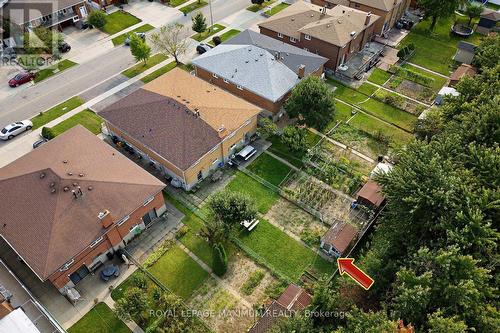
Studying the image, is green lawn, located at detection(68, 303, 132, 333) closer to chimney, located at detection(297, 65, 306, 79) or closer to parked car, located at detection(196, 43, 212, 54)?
chimney, located at detection(297, 65, 306, 79)

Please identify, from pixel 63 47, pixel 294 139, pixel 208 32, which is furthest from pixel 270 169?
pixel 63 47

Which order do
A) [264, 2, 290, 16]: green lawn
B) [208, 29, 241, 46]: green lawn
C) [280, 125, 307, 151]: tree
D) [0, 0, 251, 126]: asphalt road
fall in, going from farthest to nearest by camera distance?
[264, 2, 290, 16]: green lawn, [208, 29, 241, 46]: green lawn, [0, 0, 251, 126]: asphalt road, [280, 125, 307, 151]: tree

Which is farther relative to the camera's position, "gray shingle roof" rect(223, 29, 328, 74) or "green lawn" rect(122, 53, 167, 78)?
"green lawn" rect(122, 53, 167, 78)

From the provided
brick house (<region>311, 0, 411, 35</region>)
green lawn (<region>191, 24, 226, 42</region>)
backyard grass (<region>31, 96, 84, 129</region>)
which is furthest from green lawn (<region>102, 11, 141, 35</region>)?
brick house (<region>311, 0, 411, 35</region>)

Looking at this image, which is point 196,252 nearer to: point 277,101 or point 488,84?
point 277,101

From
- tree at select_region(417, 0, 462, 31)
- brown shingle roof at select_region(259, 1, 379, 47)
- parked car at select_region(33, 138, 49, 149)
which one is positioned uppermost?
tree at select_region(417, 0, 462, 31)

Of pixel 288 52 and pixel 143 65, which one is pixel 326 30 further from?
pixel 143 65
